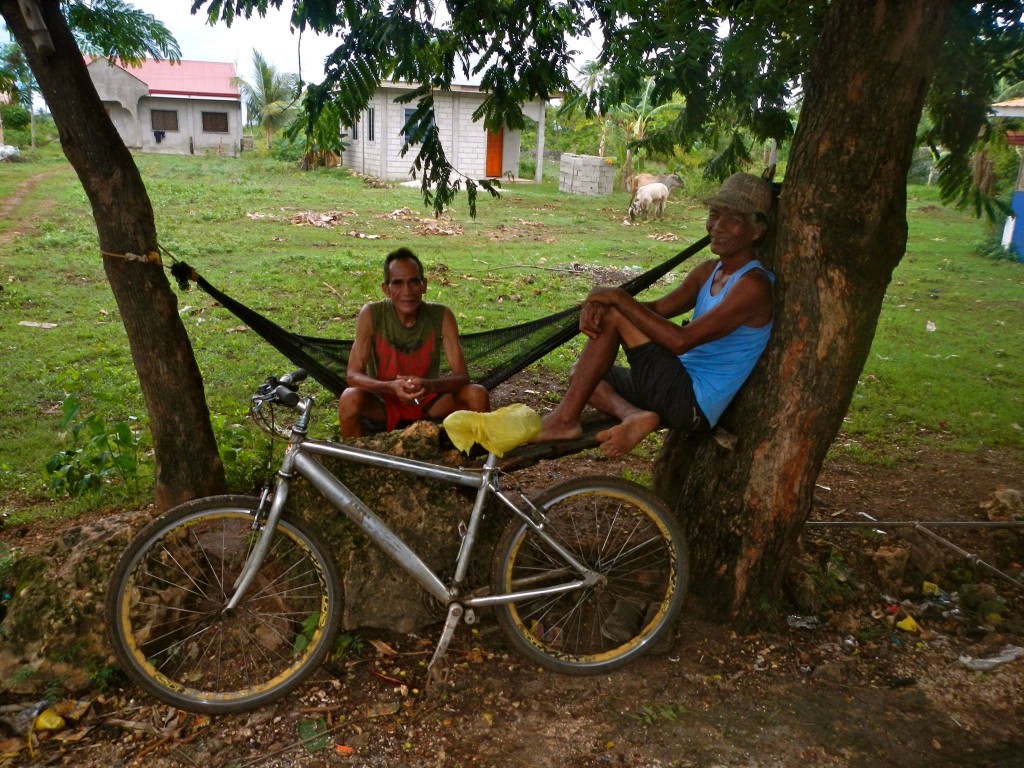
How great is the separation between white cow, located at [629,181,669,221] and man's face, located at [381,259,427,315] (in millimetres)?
12407

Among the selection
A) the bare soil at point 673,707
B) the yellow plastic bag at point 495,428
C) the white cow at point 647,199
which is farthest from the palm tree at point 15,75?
the white cow at point 647,199

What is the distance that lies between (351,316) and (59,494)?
361cm

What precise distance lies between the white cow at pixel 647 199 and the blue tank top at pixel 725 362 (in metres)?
12.9

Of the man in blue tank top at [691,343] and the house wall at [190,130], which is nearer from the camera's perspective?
the man in blue tank top at [691,343]

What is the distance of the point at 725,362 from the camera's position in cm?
285

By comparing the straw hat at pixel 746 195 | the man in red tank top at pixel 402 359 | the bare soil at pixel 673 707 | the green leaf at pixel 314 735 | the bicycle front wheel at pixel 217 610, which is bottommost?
the green leaf at pixel 314 735

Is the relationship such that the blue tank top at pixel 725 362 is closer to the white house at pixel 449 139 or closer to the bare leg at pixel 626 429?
the bare leg at pixel 626 429

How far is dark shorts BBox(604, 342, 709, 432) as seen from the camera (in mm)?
2871

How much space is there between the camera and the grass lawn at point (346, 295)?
5133 millimetres

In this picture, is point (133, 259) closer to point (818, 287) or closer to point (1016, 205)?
point (818, 287)

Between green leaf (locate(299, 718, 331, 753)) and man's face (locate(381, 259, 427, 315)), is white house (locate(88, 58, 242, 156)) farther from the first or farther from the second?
Result: green leaf (locate(299, 718, 331, 753))

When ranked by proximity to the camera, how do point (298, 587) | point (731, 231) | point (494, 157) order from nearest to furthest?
point (298, 587)
point (731, 231)
point (494, 157)

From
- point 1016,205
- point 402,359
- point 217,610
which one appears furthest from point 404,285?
point 1016,205

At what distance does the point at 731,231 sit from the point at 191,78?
2979 centimetres
